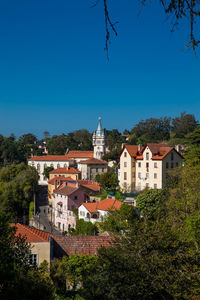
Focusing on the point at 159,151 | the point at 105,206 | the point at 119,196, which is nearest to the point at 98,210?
the point at 105,206

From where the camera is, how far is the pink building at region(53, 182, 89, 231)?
41.0 m

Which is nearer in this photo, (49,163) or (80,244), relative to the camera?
(80,244)

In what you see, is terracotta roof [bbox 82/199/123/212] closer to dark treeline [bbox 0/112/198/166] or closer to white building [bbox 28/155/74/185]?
dark treeline [bbox 0/112/198/166]

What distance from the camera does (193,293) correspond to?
11758 millimetres

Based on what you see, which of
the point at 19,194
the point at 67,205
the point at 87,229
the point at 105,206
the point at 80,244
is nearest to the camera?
the point at 80,244

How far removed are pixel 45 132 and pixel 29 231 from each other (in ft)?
413

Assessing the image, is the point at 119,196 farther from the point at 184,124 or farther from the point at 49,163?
the point at 184,124

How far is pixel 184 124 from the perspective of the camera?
4154 inches

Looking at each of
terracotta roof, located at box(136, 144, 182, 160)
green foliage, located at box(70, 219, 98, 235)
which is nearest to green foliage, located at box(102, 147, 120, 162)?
terracotta roof, located at box(136, 144, 182, 160)

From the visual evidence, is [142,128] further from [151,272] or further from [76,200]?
[151,272]

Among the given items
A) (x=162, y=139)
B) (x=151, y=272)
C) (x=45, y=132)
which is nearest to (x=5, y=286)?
(x=151, y=272)

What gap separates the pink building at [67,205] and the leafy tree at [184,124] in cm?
6310

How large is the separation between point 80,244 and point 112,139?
247 ft

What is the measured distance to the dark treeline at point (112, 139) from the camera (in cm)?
8775
